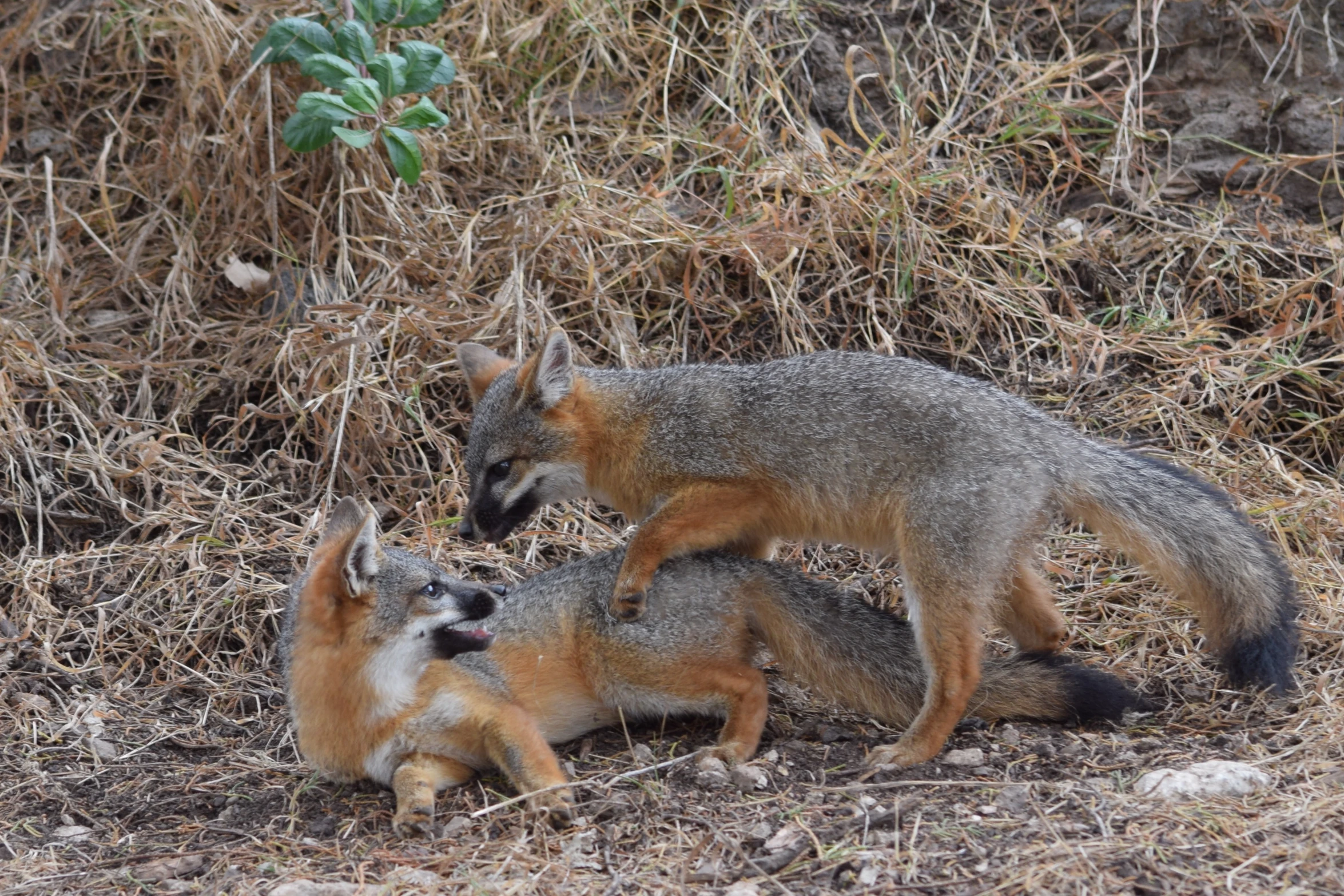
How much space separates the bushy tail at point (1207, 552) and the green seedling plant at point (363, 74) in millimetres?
3341

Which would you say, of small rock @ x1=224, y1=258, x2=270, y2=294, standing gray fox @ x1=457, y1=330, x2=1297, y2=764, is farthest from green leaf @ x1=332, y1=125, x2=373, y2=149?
standing gray fox @ x1=457, y1=330, x2=1297, y2=764

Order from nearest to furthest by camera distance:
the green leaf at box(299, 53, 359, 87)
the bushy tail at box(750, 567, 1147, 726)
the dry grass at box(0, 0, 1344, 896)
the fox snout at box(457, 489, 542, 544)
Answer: the bushy tail at box(750, 567, 1147, 726) < the dry grass at box(0, 0, 1344, 896) < the fox snout at box(457, 489, 542, 544) < the green leaf at box(299, 53, 359, 87)

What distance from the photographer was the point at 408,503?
6172 millimetres

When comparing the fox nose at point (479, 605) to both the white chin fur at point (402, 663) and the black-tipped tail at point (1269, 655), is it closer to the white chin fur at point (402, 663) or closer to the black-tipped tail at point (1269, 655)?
the white chin fur at point (402, 663)

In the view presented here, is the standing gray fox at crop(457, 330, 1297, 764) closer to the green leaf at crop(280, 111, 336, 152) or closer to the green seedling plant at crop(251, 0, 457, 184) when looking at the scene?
the green seedling plant at crop(251, 0, 457, 184)

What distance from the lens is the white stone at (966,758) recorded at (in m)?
4.34

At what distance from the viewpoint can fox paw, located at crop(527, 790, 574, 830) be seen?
405 cm

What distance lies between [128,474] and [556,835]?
3.25 m

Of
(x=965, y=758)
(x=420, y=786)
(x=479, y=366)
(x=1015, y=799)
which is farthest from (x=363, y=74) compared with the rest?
(x=1015, y=799)

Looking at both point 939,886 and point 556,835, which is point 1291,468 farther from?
point 556,835

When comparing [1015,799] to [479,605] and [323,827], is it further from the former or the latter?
[323,827]

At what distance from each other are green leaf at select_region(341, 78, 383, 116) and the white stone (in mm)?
Answer: 3738

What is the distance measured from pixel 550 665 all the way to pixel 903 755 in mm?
1293

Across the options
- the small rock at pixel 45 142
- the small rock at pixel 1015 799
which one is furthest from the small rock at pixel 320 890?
the small rock at pixel 45 142
